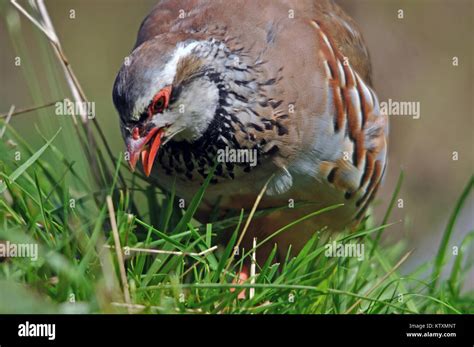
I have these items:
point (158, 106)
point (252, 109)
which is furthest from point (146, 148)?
point (252, 109)

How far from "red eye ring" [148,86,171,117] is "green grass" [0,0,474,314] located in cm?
27

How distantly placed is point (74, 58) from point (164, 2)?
3.56m

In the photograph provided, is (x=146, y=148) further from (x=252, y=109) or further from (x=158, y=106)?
(x=252, y=109)

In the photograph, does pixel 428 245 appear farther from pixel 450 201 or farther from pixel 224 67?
pixel 224 67

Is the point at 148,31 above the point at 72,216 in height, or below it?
above

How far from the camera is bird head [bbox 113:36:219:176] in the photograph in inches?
128

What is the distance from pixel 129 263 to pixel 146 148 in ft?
1.70

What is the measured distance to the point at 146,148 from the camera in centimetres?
342

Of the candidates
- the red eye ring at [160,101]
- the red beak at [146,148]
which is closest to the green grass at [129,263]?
the red beak at [146,148]

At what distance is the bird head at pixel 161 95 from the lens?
3256mm

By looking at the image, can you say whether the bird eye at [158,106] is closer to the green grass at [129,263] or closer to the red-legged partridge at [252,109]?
the red-legged partridge at [252,109]

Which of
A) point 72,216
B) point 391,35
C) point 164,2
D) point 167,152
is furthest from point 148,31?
point 391,35

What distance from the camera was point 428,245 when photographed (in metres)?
6.56

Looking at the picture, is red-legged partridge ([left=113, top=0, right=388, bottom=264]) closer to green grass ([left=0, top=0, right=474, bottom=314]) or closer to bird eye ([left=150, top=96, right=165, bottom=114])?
bird eye ([left=150, top=96, right=165, bottom=114])
